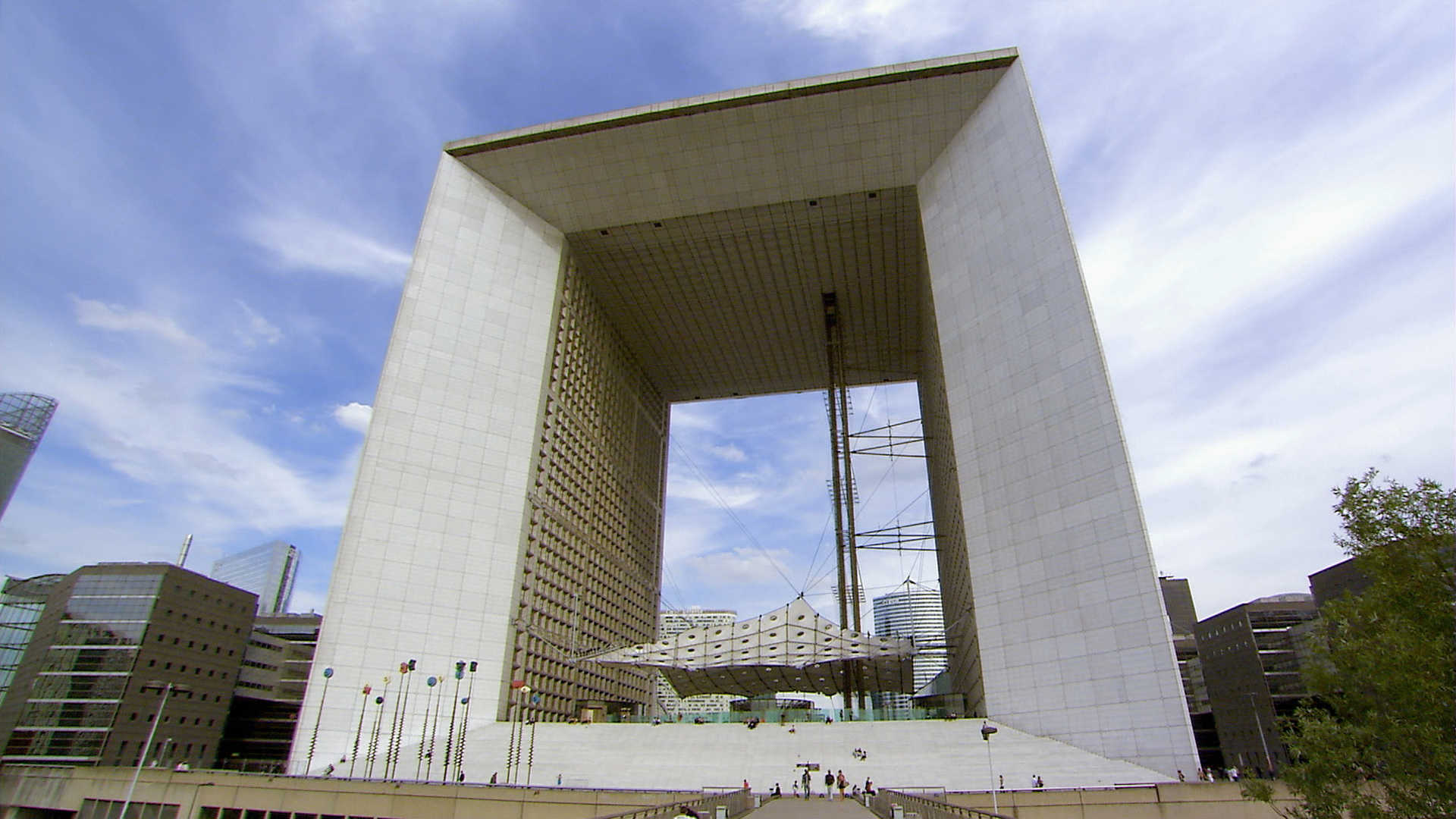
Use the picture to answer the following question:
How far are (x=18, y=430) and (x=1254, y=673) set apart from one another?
5928 inches

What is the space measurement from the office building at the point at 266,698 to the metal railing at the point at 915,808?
8764 centimetres

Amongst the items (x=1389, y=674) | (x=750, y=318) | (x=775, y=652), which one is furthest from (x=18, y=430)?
(x=1389, y=674)

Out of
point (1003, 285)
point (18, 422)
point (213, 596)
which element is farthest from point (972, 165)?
point (18, 422)

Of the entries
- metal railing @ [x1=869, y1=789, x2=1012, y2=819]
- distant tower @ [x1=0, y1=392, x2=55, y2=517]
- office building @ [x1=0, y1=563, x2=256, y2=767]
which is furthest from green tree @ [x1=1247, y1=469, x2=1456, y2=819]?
distant tower @ [x1=0, y1=392, x2=55, y2=517]

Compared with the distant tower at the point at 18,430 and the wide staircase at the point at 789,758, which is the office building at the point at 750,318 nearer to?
the wide staircase at the point at 789,758

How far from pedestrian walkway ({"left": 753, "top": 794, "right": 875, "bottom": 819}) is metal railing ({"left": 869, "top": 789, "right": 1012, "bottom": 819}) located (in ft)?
1.60

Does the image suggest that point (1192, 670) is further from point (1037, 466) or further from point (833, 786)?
point (833, 786)

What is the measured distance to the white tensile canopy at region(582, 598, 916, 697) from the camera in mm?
44219

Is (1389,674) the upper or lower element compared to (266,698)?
lower

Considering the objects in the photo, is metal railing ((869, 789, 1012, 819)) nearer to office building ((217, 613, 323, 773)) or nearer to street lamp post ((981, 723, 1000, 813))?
street lamp post ((981, 723, 1000, 813))

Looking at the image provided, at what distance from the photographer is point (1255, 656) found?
87500 mm

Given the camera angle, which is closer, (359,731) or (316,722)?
(316,722)

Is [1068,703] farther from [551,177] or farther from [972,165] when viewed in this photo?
[551,177]

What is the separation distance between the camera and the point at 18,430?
89.6 metres
